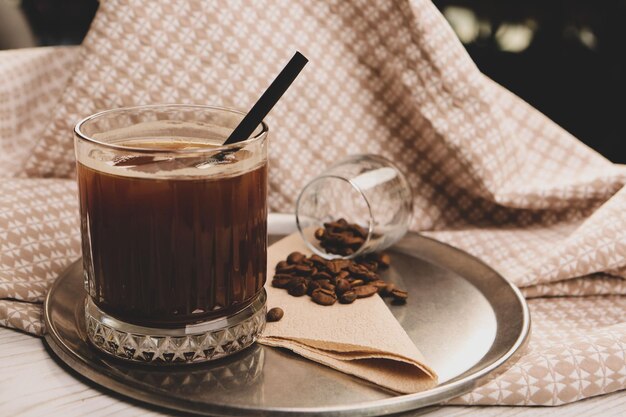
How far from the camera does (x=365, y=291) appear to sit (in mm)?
1079

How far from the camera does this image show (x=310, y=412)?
2.64 feet

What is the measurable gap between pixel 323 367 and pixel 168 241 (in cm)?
25

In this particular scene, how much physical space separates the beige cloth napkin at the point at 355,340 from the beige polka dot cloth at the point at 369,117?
14.4 inches

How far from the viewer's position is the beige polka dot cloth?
1.28 m

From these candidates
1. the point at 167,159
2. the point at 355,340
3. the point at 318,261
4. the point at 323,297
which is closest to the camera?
the point at 167,159

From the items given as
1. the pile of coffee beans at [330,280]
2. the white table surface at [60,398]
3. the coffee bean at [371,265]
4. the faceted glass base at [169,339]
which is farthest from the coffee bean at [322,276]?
the white table surface at [60,398]

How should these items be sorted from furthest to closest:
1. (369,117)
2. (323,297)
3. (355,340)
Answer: (369,117), (323,297), (355,340)

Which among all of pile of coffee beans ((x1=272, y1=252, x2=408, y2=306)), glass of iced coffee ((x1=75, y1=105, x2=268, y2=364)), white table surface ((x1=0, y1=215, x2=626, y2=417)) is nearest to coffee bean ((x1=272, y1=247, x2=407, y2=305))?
pile of coffee beans ((x1=272, y1=252, x2=408, y2=306))

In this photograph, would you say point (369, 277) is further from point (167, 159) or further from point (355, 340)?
point (167, 159)

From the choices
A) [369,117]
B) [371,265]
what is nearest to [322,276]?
[371,265]

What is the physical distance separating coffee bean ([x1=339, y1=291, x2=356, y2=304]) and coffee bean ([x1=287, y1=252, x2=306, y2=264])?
0.13 meters

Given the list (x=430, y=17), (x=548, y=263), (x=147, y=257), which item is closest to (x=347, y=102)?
(x=430, y=17)

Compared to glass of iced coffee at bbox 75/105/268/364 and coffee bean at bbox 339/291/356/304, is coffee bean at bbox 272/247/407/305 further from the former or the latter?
glass of iced coffee at bbox 75/105/268/364

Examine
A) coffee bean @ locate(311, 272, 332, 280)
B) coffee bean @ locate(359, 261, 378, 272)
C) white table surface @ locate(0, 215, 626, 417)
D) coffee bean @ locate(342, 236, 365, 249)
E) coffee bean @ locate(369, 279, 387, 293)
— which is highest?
coffee bean @ locate(342, 236, 365, 249)
